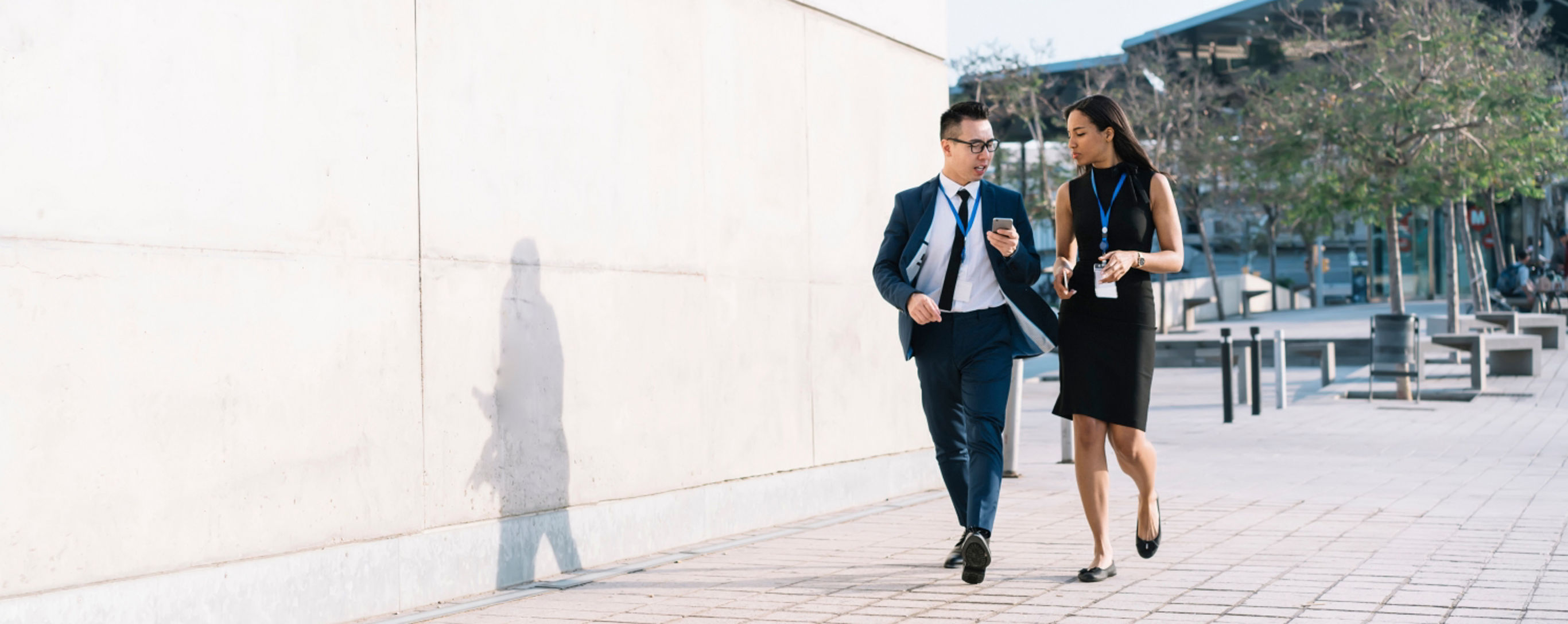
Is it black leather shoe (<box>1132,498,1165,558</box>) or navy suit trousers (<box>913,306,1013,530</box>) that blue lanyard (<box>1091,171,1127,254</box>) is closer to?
navy suit trousers (<box>913,306,1013,530</box>)

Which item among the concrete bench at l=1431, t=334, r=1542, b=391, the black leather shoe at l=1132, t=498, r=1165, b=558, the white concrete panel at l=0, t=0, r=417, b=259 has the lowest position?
the black leather shoe at l=1132, t=498, r=1165, b=558

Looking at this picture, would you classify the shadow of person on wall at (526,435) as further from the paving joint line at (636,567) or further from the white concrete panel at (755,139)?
the white concrete panel at (755,139)

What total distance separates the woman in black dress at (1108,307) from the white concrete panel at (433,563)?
Result: 1878 millimetres

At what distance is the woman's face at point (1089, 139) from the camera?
5.44 meters

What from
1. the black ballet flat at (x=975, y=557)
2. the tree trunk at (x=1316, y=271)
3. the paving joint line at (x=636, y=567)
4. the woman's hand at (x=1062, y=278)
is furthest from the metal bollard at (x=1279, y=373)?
the tree trunk at (x=1316, y=271)

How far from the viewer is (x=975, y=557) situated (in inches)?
206

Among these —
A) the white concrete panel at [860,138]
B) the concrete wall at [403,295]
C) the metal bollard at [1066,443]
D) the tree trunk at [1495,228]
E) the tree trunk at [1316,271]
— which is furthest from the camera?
the tree trunk at [1316,271]

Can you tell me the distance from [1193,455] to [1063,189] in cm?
565

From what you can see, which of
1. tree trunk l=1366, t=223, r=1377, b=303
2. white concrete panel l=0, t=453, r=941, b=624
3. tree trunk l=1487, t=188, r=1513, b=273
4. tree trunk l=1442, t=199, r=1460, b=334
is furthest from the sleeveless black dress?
tree trunk l=1366, t=223, r=1377, b=303

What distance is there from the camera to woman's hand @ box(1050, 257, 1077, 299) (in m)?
5.27

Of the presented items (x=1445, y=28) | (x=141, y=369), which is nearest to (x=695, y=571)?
(x=141, y=369)

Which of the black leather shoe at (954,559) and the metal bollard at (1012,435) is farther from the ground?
the metal bollard at (1012,435)

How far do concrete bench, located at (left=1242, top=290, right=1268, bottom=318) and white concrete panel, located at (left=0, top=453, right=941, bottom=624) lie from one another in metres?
37.1

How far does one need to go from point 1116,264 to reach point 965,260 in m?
0.65
